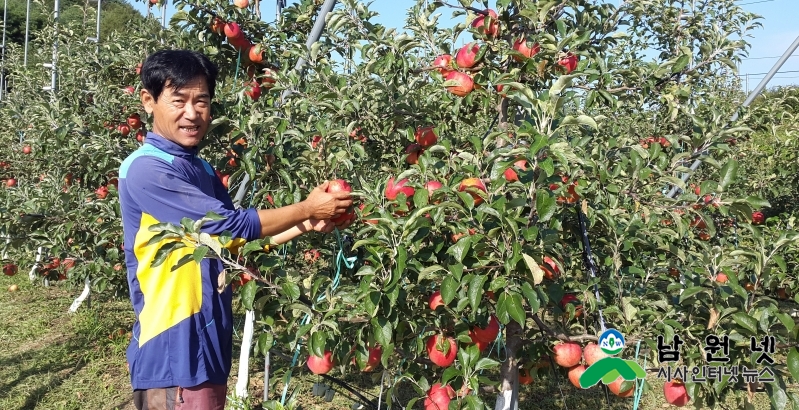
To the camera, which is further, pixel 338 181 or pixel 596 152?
pixel 596 152

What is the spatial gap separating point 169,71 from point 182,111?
111mm

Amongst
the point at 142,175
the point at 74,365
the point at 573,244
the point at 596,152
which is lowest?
the point at 74,365

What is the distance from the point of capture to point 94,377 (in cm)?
368

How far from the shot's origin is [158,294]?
155 centimetres

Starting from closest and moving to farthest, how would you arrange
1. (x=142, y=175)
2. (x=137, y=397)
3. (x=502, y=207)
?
(x=502, y=207) → (x=142, y=175) → (x=137, y=397)

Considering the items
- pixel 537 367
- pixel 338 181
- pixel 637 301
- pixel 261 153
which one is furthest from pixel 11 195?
pixel 637 301

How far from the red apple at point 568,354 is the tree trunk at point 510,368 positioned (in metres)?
0.18

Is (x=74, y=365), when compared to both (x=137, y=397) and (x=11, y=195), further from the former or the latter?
(x=137, y=397)

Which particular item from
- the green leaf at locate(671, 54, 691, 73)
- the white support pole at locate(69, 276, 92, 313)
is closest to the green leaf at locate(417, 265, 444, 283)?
the green leaf at locate(671, 54, 691, 73)

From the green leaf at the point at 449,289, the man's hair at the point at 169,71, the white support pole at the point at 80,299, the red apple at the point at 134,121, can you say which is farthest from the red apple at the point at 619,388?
the white support pole at the point at 80,299

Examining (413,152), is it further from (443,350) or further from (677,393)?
(677,393)

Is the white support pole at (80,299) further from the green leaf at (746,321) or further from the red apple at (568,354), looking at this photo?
the green leaf at (746,321)

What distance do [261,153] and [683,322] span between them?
52.1 inches

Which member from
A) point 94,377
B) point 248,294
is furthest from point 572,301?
point 94,377
